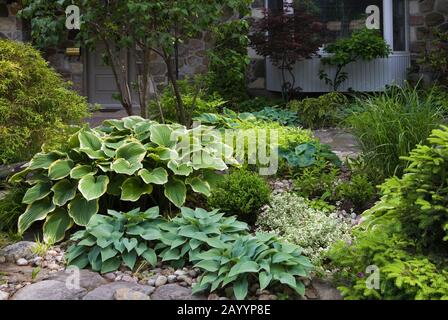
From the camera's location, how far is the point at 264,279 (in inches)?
109

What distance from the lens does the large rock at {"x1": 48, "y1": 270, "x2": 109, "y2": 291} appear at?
301 centimetres

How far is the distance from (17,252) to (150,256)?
0.84m

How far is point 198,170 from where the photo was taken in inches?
169

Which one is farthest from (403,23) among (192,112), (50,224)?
(50,224)

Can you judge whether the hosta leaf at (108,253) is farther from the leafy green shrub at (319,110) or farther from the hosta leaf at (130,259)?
the leafy green shrub at (319,110)

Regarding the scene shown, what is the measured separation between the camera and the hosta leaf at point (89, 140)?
4.11m

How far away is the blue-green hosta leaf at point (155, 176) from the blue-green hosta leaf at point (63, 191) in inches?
17.8

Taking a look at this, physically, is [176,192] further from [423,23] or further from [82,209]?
[423,23]

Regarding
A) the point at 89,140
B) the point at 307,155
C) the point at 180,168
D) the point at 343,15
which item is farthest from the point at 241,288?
the point at 343,15

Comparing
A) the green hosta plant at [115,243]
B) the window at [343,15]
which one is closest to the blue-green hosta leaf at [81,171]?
the green hosta plant at [115,243]

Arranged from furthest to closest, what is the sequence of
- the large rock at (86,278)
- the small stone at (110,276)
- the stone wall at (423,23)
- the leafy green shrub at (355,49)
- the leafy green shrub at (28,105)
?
the stone wall at (423,23), the leafy green shrub at (355,49), the leafy green shrub at (28,105), the small stone at (110,276), the large rock at (86,278)

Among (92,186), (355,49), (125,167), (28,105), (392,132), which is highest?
(355,49)

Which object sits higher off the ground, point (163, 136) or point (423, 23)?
point (423, 23)

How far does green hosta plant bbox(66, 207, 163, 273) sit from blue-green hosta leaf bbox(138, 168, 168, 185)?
1.20 feet
